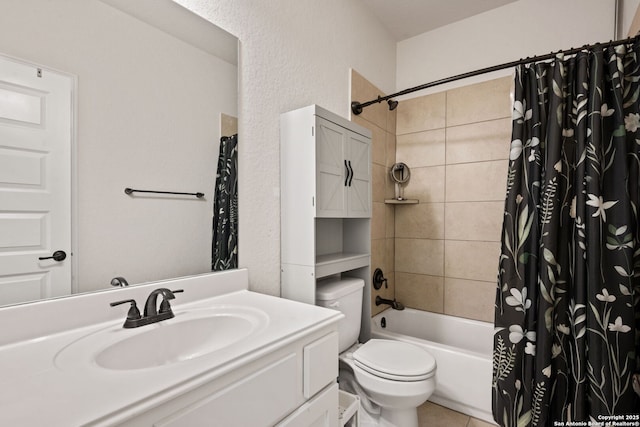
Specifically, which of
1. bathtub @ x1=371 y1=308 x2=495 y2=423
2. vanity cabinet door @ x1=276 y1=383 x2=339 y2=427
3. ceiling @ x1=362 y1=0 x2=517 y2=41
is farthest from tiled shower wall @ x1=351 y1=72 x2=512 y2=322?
vanity cabinet door @ x1=276 y1=383 x2=339 y2=427

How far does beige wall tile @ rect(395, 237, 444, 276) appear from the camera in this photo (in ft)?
8.12

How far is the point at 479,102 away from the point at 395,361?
6.50 ft

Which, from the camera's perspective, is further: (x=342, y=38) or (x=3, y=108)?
(x=342, y=38)

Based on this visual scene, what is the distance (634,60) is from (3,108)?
229cm

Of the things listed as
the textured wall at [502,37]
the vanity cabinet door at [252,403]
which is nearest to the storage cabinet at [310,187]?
the vanity cabinet door at [252,403]

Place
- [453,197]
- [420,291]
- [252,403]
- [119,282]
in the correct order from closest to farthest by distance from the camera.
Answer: [252,403], [119,282], [453,197], [420,291]

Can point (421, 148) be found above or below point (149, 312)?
above

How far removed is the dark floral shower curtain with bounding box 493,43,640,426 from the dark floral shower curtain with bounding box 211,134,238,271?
1314 mm

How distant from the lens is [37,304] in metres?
0.83

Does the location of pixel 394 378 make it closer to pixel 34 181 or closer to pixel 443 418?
pixel 443 418

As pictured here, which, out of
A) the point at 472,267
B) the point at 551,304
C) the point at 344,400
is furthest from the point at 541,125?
the point at 344,400

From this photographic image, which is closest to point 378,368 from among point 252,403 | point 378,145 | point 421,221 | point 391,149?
point 252,403

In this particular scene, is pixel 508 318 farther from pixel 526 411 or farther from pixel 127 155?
pixel 127 155

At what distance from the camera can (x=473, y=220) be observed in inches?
91.7
